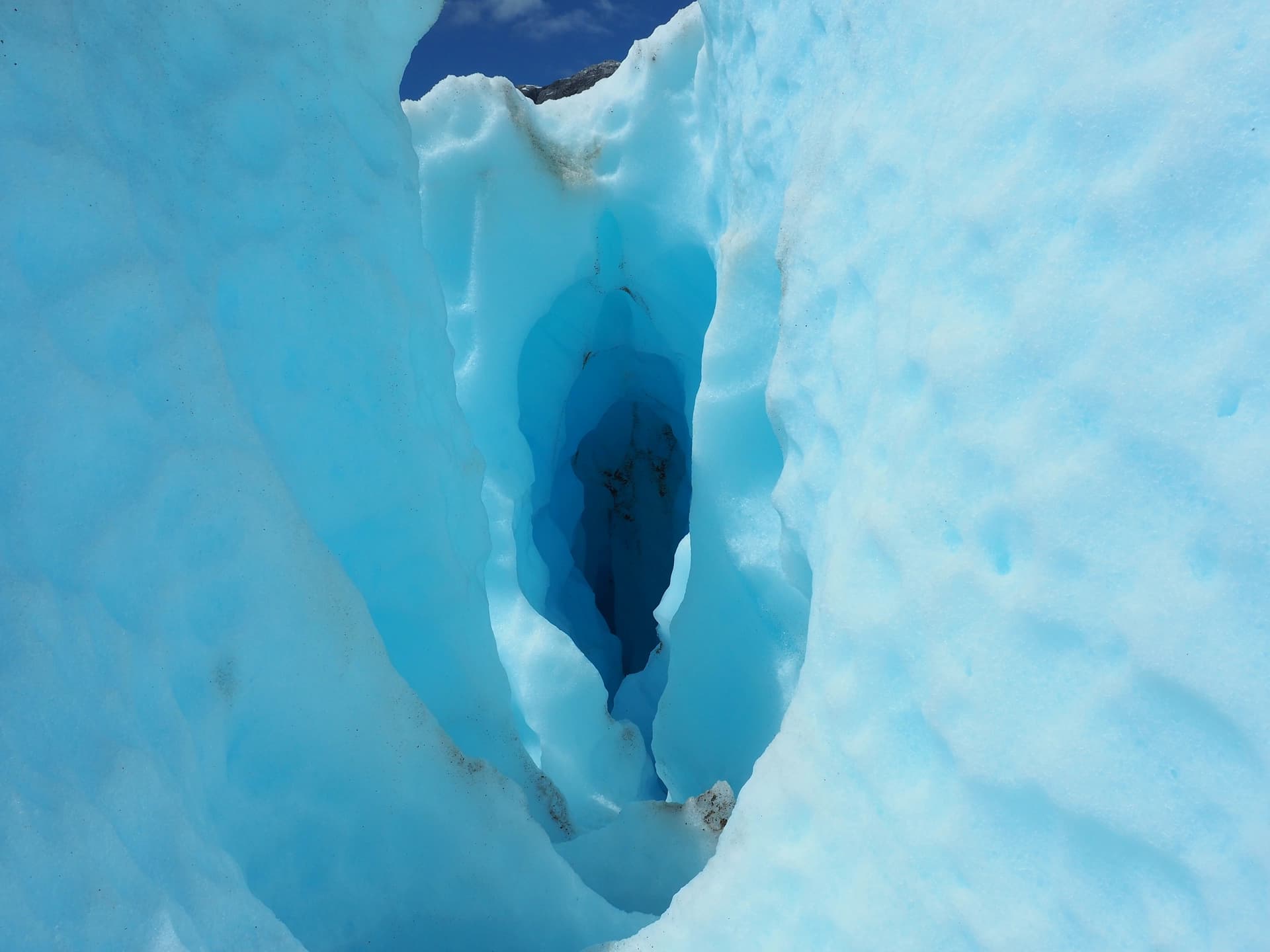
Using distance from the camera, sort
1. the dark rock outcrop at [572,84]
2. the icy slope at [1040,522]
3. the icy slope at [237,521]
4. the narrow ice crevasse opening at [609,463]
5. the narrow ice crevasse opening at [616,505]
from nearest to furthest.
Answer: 1. the icy slope at [1040,522]
2. the icy slope at [237,521]
3. the narrow ice crevasse opening at [609,463]
4. the narrow ice crevasse opening at [616,505]
5. the dark rock outcrop at [572,84]

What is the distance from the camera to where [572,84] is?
16.4 feet

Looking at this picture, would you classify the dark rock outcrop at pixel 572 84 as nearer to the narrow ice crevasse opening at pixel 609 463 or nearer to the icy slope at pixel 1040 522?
the narrow ice crevasse opening at pixel 609 463

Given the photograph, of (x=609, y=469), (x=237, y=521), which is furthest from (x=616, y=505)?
(x=237, y=521)

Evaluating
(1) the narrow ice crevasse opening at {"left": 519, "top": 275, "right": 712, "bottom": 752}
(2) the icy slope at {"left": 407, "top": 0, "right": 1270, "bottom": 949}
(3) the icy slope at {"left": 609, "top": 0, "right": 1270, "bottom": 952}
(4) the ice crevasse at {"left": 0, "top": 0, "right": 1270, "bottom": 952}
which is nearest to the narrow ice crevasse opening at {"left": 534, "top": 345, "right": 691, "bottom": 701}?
(1) the narrow ice crevasse opening at {"left": 519, "top": 275, "right": 712, "bottom": 752}

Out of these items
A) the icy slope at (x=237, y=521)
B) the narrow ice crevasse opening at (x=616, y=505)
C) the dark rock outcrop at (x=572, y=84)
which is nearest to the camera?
the icy slope at (x=237, y=521)

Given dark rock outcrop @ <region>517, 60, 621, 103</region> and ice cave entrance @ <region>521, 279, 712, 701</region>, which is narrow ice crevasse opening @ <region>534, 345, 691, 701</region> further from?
dark rock outcrop @ <region>517, 60, 621, 103</region>

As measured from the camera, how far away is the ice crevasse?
76 cm

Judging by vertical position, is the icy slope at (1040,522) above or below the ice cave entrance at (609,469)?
above

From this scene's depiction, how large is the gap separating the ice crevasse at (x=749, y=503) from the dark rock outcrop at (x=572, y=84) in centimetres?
303

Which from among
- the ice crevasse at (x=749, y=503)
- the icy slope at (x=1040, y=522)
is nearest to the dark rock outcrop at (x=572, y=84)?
the ice crevasse at (x=749, y=503)

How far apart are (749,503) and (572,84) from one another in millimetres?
3743

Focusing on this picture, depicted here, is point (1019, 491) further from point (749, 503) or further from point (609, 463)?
point (609, 463)

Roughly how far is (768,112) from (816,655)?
127cm

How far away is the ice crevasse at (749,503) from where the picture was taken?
0.76 metres
